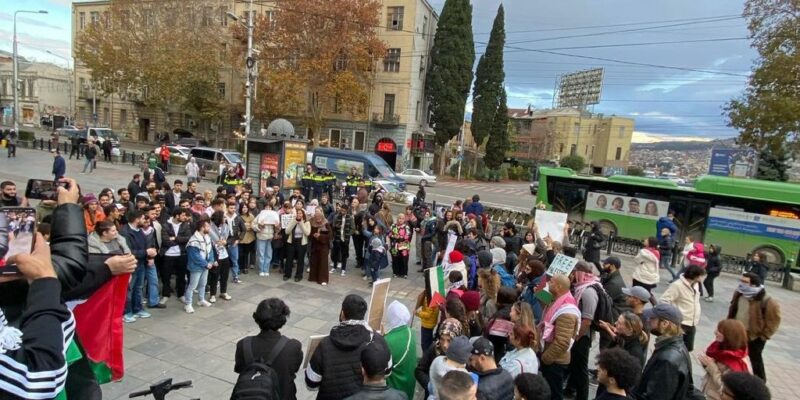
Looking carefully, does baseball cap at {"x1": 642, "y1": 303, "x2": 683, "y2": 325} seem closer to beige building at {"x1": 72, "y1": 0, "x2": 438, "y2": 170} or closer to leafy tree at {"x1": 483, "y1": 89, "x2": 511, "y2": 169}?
beige building at {"x1": 72, "y1": 0, "x2": 438, "y2": 170}

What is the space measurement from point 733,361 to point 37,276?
5105 mm

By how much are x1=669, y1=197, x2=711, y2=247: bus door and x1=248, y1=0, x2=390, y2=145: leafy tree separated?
26.6m

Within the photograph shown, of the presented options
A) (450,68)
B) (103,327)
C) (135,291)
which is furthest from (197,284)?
(450,68)

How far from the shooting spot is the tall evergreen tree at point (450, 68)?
4034 cm

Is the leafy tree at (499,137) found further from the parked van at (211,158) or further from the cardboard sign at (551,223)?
the cardboard sign at (551,223)

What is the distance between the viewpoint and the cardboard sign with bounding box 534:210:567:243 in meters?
10.8

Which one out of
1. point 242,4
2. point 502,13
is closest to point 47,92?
point 242,4

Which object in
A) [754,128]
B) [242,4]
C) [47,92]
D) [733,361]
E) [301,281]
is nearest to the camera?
[733,361]

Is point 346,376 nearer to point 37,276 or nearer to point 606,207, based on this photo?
point 37,276

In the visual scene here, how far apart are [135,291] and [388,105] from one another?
3607 cm

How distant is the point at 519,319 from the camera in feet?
13.6

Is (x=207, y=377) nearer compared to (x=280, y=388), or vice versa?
(x=280, y=388)

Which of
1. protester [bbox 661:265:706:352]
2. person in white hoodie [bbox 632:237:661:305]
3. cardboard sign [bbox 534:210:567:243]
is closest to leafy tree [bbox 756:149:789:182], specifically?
cardboard sign [bbox 534:210:567:243]

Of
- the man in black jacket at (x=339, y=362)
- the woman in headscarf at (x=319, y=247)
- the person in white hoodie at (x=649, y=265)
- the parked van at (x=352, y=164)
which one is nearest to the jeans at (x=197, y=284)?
the woman in headscarf at (x=319, y=247)
